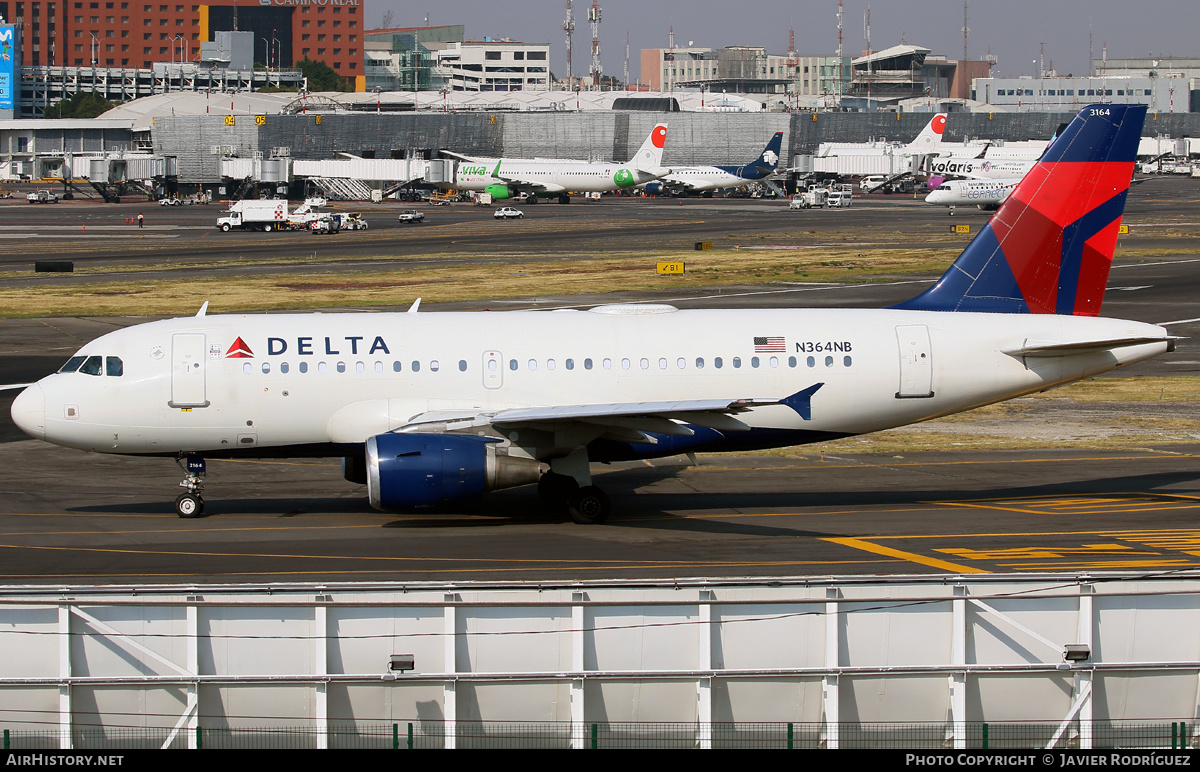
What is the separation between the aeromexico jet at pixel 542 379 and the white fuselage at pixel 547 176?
152m

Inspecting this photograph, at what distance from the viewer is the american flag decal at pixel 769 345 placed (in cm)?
3117

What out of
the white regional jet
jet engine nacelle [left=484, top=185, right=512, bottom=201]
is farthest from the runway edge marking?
jet engine nacelle [left=484, top=185, right=512, bottom=201]

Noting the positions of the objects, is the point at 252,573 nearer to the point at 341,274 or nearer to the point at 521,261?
the point at 341,274

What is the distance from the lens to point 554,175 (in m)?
182

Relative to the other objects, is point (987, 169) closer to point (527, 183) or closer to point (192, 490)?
point (527, 183)

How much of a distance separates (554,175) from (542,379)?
508 ft

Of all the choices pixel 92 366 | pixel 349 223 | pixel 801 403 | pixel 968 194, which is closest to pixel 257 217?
pixel 349 223

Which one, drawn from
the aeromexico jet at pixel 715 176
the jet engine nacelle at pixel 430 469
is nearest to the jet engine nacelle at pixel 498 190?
the aeromexico jet at pixel 715 176

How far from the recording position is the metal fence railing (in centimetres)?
1498

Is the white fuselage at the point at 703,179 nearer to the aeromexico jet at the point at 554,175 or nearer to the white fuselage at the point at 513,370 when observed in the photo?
the aeromexico jet at the point at 554,175

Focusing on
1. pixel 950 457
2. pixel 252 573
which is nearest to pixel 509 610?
pixel 252 573

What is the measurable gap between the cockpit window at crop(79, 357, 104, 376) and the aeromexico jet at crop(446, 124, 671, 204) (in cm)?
15117

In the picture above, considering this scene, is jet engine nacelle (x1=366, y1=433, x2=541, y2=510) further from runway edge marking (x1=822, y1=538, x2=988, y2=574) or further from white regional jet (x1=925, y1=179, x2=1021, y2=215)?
white regional jet (x1=925, y1=179, x2=1021, y2=215)
